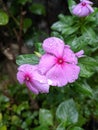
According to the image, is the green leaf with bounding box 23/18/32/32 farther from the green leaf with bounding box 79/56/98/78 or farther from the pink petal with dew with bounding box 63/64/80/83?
the pink petal with dew with bounding box 63/64/80/83

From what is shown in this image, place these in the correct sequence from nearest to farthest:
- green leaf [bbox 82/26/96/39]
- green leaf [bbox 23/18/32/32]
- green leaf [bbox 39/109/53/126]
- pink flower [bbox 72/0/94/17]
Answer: pink flower [bbox 72/0/94/17] → green leaf [bbox 82/26/96/39] → green leaf [bbox 39/109/53/126] → green leaf [bbox 23/18/32/32]

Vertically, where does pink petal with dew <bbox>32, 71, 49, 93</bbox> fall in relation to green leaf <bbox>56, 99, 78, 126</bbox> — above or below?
above

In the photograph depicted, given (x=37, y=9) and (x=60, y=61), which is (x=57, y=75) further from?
(x=37, y=9)

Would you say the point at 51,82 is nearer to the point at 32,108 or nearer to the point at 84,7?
the point at 84,7

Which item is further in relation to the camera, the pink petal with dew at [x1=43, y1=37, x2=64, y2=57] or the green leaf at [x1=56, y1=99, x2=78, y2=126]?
the green leaf at [x1=56, y1=99, x2=78, y2=126]

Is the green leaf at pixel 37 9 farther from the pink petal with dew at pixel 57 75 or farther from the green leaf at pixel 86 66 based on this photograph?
the pink petal with dew at pixel 57 75

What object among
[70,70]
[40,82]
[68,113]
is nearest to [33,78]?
[40,82]

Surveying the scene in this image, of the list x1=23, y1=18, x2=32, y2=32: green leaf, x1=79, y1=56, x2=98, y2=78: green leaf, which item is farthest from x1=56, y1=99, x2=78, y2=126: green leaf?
x1=23, y1=18, x2=32, y2=32: green leaf
